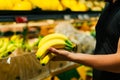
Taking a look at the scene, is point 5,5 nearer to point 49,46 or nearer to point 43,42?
point 43,42

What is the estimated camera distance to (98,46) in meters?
2.46

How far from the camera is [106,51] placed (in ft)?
7.65

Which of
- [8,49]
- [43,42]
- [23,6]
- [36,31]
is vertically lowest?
[36,31]

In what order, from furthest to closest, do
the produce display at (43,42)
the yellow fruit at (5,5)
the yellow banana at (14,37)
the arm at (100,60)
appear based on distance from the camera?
the yellow banana at (14,37), the yellow fruit at (5,5), the produce display at (43,42), the arm at (100,60)

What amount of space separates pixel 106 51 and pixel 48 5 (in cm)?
129

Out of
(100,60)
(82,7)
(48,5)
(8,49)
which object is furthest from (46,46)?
(82,7)

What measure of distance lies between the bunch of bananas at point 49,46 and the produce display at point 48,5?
0.78 metres

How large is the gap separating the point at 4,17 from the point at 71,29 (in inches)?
43.7

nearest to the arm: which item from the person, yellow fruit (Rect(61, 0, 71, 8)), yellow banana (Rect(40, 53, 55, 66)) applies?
the person

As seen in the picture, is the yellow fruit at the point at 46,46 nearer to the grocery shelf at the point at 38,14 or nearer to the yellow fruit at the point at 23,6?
the grocery shelf at the point at 38,14

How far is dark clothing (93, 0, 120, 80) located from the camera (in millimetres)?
2223

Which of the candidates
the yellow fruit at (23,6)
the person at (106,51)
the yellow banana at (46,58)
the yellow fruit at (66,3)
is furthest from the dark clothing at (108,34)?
the yellow fruit at (66,3)

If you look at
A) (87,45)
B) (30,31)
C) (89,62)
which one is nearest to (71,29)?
(87,45)

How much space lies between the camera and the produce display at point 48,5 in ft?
9.85
